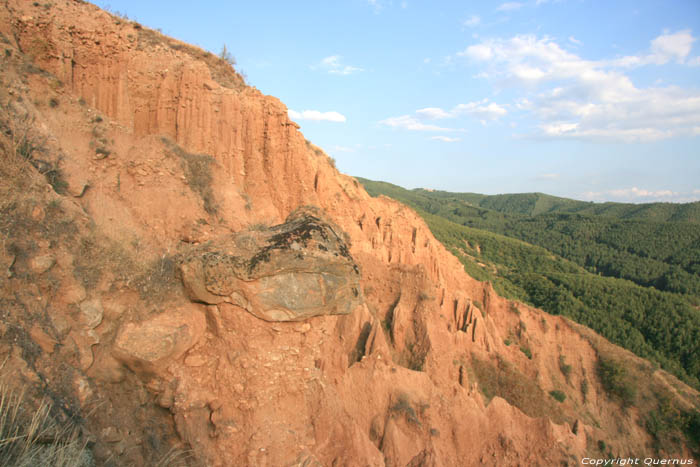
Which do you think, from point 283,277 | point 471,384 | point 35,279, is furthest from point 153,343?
point 471,384

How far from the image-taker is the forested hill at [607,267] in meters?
30.7

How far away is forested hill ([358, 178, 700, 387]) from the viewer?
30734 millimetres

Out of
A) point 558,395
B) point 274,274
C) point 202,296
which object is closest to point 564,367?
point 558,395

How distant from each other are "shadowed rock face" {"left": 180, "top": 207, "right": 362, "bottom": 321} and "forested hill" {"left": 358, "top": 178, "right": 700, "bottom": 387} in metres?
30.1

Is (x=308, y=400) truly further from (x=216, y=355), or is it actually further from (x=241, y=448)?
(x=216, y=355)

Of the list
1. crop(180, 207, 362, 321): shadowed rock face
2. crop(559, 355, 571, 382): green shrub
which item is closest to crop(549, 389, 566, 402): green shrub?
crop(559, 355, 571, 382): green shrub

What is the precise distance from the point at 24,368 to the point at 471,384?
13.7 meters

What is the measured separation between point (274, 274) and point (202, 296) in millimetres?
1228

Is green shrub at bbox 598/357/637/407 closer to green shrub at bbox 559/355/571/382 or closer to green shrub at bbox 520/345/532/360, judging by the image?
green shrub at bbox 559/355/571/382

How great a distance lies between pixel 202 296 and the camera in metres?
5.73

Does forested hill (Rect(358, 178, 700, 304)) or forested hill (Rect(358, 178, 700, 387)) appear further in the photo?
forested hill (Rect(358, 178, 700, 304))

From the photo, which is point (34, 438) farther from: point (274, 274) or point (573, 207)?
point (573, 207)

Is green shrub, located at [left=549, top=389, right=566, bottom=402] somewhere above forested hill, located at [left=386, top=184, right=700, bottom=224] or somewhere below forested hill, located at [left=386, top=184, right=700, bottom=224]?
below

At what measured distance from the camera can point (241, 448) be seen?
5.39 metres
